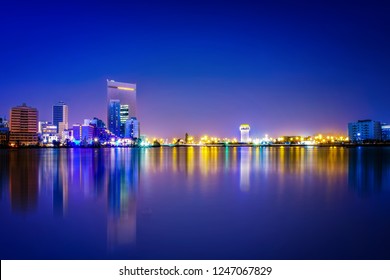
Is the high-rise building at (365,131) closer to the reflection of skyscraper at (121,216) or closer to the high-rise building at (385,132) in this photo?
the high-rise building at (385,132)

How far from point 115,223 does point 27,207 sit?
3961mm

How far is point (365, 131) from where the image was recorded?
183875mm

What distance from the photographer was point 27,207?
38.7ft

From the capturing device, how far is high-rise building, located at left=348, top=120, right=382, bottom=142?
180988 mm

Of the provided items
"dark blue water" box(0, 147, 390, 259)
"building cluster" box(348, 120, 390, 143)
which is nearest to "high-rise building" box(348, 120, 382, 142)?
"building cluster" box(348, 120, 390, 143)

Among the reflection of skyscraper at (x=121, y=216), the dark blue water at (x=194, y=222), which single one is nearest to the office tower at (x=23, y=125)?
the dark blue water at (x=194, y=222)

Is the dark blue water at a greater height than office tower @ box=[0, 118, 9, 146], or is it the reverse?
office tower @ box=[0, 118, 9, 146]

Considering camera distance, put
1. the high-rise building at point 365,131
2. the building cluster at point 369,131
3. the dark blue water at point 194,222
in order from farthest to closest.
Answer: the high-rise building at point 365,131 → the building cluster at point 369,131 → the dark blue water at point 194,222

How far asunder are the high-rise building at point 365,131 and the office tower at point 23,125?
159287 mm

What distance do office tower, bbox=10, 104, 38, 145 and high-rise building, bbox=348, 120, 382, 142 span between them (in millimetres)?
159287

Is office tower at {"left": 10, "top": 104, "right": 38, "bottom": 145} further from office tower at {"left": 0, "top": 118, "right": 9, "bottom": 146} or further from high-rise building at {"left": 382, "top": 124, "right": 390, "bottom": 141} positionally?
high-rise building at {"left": 382, "top": 124, "right": 390, "bottom": 141}

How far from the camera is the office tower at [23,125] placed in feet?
485
